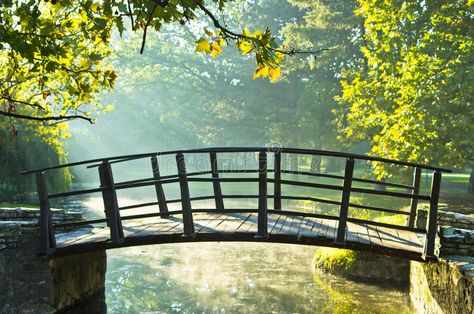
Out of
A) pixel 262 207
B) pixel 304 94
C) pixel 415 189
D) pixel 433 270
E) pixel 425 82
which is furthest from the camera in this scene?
pixel 304 94

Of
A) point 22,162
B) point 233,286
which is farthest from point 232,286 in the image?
point 22,162

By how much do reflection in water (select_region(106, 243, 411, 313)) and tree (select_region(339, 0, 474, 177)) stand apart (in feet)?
19.7

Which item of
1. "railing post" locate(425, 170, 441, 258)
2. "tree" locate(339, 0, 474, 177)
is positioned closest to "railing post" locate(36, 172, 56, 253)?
"railing post" locate(425, 170, 441, 258)

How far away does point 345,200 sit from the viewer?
822 centimetres

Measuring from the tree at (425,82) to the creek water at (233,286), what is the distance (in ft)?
19.6

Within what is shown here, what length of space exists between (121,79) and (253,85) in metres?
22.7

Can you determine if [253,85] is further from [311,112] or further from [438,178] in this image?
[438,178]

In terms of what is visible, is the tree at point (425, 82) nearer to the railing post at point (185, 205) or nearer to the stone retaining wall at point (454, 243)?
the stone retaining wall at point (454, 243)

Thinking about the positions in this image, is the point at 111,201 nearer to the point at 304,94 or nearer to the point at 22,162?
the point at 22,162

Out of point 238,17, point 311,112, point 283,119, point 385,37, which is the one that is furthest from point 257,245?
point 238,17

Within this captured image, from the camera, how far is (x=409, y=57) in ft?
62.4

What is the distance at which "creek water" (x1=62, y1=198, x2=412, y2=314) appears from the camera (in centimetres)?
1016

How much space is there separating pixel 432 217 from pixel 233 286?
4857mm

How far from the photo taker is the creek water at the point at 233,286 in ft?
33.3
